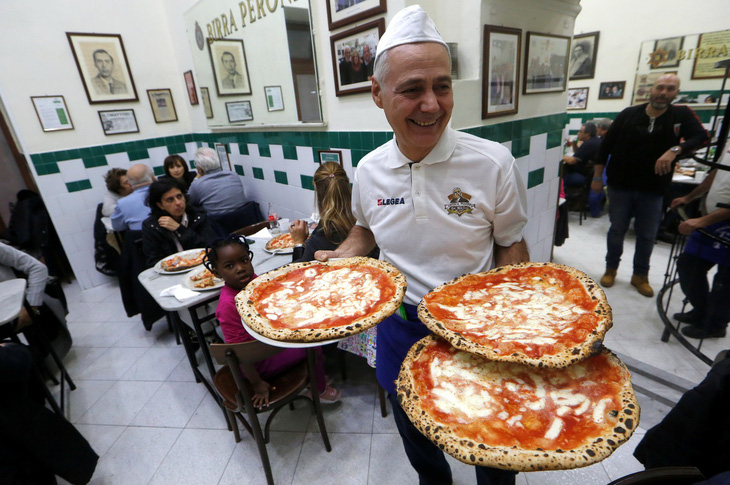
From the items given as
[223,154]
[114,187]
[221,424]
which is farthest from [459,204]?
[114,187]

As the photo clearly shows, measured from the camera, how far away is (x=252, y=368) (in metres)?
1.68

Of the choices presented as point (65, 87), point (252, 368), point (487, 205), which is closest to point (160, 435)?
point (252, 368)

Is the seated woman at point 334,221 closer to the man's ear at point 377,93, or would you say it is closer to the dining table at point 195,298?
the dining table at point 195,298

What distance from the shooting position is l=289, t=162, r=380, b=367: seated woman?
1.99 m

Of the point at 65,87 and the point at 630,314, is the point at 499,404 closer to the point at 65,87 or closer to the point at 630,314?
the point at 630,314

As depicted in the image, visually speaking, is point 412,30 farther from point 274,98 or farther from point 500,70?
point 274,98

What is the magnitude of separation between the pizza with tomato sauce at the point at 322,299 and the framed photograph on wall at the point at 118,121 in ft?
13.1

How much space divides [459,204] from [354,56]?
1.44 m

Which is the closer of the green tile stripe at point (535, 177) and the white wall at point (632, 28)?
the green tile stripe at point (535, 177)

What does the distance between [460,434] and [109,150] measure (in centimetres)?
491

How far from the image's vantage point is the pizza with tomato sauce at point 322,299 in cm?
104

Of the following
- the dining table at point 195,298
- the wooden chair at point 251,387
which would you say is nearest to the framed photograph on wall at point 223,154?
the dining table at point 195,298

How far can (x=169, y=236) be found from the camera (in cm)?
262

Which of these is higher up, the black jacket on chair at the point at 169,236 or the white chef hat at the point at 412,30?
the white chef hat at the point at 412,30
